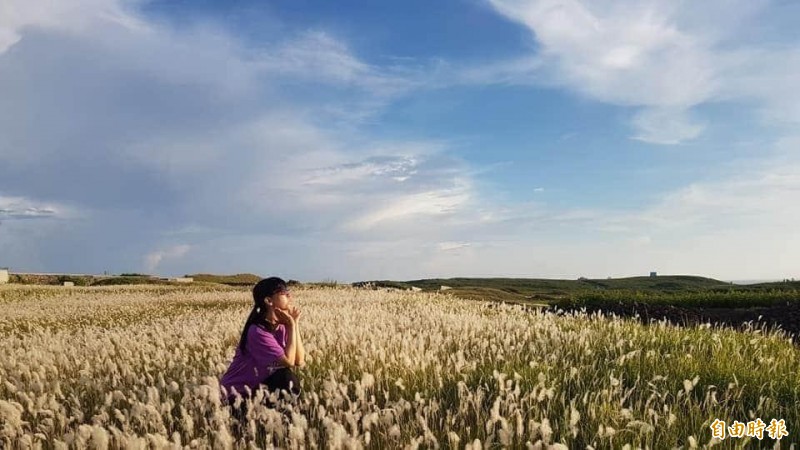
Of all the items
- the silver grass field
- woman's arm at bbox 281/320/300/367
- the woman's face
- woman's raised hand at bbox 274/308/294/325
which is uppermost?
the woman's face

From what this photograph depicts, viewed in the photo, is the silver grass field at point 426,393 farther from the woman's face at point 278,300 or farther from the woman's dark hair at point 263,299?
the woman's face at point 278,300

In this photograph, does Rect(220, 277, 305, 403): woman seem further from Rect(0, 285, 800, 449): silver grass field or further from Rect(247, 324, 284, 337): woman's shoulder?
Rect(0, 285, 800, 449): silver grass field

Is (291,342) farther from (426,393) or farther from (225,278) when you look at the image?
(225,278)

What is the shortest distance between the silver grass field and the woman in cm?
25

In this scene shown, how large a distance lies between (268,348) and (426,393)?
176 centimetres

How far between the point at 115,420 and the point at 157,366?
2239 mm

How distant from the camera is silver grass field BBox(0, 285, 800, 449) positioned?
4.23 meters

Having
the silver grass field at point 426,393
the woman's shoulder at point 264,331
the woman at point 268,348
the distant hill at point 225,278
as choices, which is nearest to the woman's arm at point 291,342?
the woman at point 268,348

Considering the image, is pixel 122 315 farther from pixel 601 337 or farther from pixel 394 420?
pixel 394 420

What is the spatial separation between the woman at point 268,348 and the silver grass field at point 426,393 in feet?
0.83

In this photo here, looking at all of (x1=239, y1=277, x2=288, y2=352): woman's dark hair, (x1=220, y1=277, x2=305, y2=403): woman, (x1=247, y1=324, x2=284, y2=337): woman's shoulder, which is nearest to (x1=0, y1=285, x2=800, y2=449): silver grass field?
(x1=220, y1=277, x2=305, y2=403): woman

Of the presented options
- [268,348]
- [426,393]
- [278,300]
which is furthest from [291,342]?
[426,393]

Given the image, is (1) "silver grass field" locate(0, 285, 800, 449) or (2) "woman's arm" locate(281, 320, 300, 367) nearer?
(1) "silver grass field" locate(0, 285, 800, 449)

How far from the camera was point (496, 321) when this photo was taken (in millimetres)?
10297
